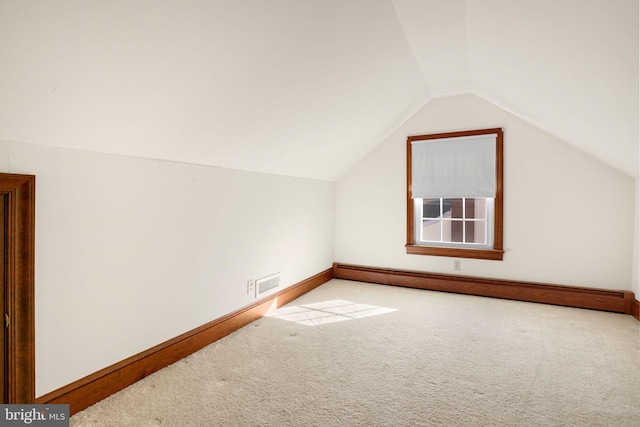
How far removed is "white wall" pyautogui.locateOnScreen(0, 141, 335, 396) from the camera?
5.21 feet

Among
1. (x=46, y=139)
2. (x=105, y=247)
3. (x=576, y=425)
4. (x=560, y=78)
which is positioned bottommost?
(x=576, y=425)

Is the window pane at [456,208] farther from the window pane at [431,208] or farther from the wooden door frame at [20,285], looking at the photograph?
the wooden door frame at [20,285]

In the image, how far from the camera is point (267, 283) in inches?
126

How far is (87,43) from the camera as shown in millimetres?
1260

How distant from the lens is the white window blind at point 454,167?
147 inches

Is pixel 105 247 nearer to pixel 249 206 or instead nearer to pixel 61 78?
pixel 61 78

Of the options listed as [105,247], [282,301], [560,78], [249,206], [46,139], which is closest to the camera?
[46,139]

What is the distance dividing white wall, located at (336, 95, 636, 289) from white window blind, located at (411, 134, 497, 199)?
153mm

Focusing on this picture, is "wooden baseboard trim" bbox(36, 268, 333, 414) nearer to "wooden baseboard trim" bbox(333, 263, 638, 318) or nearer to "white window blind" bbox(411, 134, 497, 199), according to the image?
"wooden baseboard trim" bbox(333, 263, 638, 318)

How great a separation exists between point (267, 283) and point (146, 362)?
4.33 feet

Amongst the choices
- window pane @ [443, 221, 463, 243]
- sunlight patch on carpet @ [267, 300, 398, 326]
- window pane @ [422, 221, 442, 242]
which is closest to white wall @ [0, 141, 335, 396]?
sunlight patch on carpet @ [267, 300, 398, 326]

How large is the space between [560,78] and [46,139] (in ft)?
9.58

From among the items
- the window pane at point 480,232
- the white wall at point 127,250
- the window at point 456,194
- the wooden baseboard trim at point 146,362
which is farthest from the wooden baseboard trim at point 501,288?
the white wall at point 127,250

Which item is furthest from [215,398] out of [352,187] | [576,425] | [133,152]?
[352,187]
